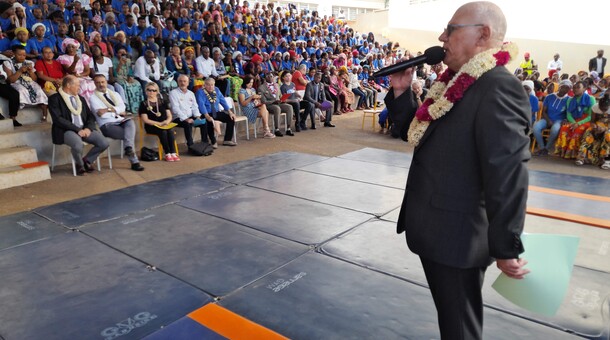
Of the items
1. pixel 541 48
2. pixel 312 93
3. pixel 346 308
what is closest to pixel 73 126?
pixel 346 308

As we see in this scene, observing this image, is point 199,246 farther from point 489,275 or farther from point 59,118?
point 59,118

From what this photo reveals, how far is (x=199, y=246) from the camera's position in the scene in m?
2.99

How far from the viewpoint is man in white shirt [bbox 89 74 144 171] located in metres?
5.51

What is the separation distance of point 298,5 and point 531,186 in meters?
21.1

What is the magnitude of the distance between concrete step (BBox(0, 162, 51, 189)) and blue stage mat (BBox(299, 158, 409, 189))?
3053mm

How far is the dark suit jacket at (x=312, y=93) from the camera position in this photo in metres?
8.81

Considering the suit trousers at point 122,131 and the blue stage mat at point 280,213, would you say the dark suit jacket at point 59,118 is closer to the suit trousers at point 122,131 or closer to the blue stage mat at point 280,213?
the suit trousers at point 122,131

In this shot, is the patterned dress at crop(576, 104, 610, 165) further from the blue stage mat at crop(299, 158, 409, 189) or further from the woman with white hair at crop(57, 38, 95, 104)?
the woman with white hair at crop(57, 38, 95, 104)

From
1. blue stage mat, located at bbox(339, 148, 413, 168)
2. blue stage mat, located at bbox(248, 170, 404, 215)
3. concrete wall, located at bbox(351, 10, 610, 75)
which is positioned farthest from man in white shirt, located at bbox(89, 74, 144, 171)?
concrete wall, located at bbox(351, 10, 610, 75)

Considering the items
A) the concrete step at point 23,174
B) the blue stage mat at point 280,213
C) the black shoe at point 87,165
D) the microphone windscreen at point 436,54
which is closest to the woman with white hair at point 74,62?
the black shoe at point 87,165

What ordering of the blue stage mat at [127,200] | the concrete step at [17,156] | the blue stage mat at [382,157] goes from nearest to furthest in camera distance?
the blue stage mat at [127,200] < the concrete step at [17,156] < the blue stage mat at [382,157]

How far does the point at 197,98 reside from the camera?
6746 mm

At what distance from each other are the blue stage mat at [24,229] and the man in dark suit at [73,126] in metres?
1.60

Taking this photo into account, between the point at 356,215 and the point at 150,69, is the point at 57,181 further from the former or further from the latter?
the point at 356,215
